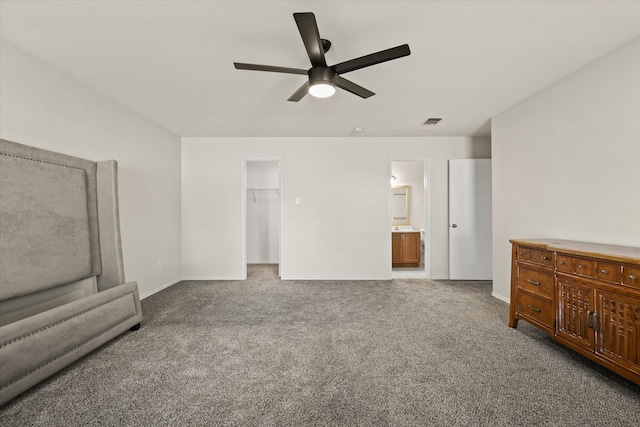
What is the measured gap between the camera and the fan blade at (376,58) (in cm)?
165

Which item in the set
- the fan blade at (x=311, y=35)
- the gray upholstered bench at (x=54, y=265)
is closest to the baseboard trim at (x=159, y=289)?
the gray upholstered bench at (x=54, y=265)

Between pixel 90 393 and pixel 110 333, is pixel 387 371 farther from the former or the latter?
pixel 110 333

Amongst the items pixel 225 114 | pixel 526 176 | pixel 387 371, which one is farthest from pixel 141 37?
pixel 526 176

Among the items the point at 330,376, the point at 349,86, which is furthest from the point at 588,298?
the point at 349,86

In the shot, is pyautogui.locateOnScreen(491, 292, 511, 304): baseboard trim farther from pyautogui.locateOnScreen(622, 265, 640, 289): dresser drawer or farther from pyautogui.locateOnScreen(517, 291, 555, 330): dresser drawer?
pyautogui.locateOnScreen(622, 265, 640, 289): dresser drawer

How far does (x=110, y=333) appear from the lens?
7.52ft

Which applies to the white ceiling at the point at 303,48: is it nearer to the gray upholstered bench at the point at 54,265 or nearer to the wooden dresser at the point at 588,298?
the gray upholstered bench at the point at 54,265

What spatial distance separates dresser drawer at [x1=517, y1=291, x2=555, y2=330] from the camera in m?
2.22

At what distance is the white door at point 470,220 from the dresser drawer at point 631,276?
2.86 metres

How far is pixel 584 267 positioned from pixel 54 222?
408 centimetres

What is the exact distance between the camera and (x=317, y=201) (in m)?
4.69

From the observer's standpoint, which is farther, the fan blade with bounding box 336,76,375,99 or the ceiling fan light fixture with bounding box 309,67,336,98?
the fan blade with bounding box 336,76,375,99

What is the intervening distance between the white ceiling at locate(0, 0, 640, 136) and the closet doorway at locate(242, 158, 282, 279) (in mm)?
2998

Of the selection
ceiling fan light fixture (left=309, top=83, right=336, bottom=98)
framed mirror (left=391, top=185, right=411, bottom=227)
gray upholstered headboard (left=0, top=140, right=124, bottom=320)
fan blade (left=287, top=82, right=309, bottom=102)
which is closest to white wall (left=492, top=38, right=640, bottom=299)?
ceiling fan light fixture (left=309, top=83, right=336, bottom=98)
